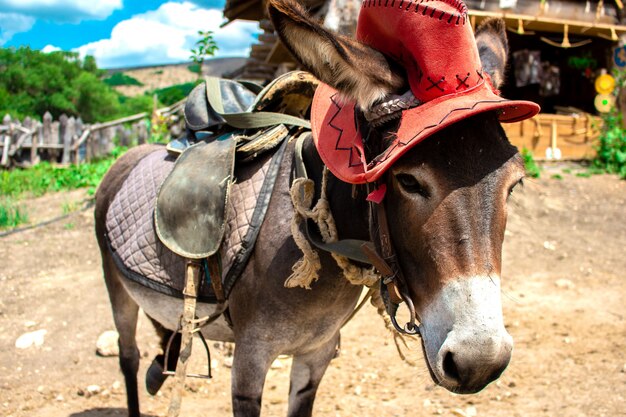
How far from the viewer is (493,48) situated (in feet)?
6.77

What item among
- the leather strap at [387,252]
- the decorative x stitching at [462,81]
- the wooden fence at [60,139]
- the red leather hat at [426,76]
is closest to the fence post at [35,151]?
the wooden fence at [60,139]

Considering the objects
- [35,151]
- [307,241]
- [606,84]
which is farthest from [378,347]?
[35,151]

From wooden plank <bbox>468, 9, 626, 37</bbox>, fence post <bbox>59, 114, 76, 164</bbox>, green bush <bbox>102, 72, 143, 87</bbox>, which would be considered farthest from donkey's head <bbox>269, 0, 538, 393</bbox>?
green bush <bbox>102, 72, 143, 87</bbox>

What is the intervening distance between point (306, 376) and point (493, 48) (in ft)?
5.41

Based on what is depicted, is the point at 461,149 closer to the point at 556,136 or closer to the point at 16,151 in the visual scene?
the point at 556,136

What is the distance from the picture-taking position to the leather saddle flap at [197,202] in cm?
221

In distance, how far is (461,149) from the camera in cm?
149

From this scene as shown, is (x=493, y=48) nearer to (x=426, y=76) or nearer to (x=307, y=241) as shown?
(x=426, y=76)

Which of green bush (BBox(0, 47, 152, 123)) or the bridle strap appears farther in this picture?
green bush (BBox(0, 47, 152, 123))

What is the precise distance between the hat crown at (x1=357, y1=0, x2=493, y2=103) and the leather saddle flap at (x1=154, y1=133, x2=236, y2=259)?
0.94 meters

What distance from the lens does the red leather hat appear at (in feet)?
4.83

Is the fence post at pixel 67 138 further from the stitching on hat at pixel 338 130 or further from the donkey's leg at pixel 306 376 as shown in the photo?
the stitching on hat at pixel 338 130

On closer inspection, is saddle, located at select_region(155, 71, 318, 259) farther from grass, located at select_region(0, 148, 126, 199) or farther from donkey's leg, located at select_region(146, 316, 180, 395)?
grass, located at select_region(0, 148, 126, 199)

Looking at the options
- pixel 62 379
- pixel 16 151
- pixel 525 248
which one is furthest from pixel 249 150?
pixel 16 151
